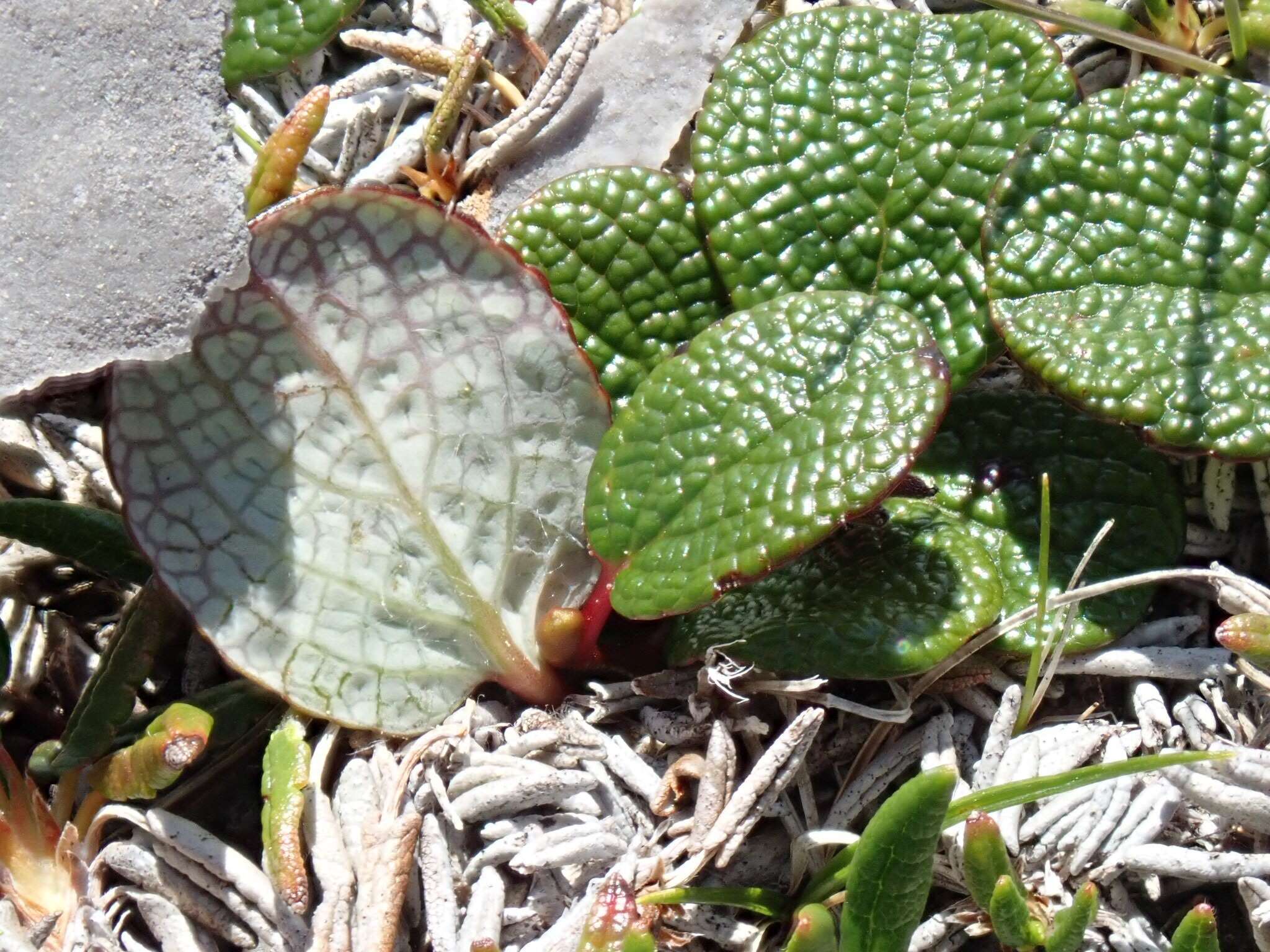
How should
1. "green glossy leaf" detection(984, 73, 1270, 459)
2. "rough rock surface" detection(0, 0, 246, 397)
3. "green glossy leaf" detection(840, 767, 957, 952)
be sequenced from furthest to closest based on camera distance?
"green glossy leaf" detection(984, 73, 1270, 459)
"rough rock surface" detection(0, 0, 246, 397)
"green glossy leaf" detection(840, 767, 957, 952)

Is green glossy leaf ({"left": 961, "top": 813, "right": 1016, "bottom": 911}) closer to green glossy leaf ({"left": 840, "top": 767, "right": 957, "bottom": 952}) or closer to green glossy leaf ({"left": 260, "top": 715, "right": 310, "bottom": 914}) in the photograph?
green glossy leaf ({"left": 840, "top": 767, "right": 957, "bottom": 952})

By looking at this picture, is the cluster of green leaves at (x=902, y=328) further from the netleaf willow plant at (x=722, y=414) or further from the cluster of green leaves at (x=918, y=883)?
the cluster of green leaves at (x=918, y=883)

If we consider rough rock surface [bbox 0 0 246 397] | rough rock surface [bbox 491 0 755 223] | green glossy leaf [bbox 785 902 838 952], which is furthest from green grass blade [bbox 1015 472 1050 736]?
rough rock surface [bbox 0 0 246 397]

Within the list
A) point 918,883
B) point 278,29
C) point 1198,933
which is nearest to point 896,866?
point 918,883

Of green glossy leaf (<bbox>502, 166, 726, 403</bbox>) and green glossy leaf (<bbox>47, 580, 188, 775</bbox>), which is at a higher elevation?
green glossy leaf (<bbox>502, 166, 726, 403</bbox>)

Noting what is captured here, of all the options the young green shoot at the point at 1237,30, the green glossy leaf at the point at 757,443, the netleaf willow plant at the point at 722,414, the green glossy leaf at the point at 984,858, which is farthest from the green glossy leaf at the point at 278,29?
the green glossy leaf at the point at 984,858

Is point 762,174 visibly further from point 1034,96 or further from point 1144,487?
point 1144,487
